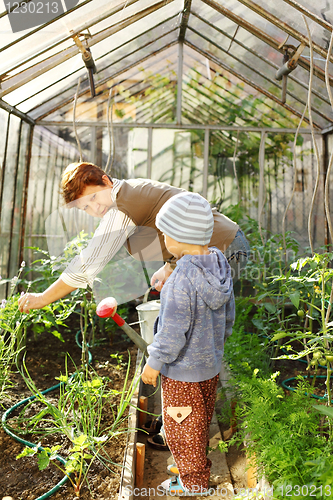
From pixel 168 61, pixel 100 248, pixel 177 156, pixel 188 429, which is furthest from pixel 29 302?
pixel 168 61

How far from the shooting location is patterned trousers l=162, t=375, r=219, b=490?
1421 millimetres

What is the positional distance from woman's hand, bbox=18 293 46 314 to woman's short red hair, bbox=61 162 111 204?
414mm

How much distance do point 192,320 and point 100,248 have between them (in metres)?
0.55

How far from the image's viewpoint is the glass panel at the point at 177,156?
4566 mm

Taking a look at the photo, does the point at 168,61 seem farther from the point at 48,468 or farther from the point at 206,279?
the point at 48,468

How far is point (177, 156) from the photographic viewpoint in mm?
4578

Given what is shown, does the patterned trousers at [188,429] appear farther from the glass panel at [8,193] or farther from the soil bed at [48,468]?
the glass panel at [8,193]

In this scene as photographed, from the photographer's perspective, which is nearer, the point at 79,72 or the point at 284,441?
the point at 284,441

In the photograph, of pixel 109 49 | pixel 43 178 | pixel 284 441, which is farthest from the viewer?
pixel 43 178

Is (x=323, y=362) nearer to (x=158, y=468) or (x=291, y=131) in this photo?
(x=158, y=468)

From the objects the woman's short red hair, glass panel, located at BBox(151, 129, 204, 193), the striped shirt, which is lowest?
the striped shirt

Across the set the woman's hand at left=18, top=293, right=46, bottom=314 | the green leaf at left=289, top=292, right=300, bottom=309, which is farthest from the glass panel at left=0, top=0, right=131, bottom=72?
the green leaf at left=289, top=292, right=300, bottom=309

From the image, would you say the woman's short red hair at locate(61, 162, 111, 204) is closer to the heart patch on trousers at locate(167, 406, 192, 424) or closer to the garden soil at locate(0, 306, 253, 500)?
the garden soil at locate(0, 306, 253, 500)

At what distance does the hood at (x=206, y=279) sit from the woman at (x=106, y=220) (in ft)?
1.12
